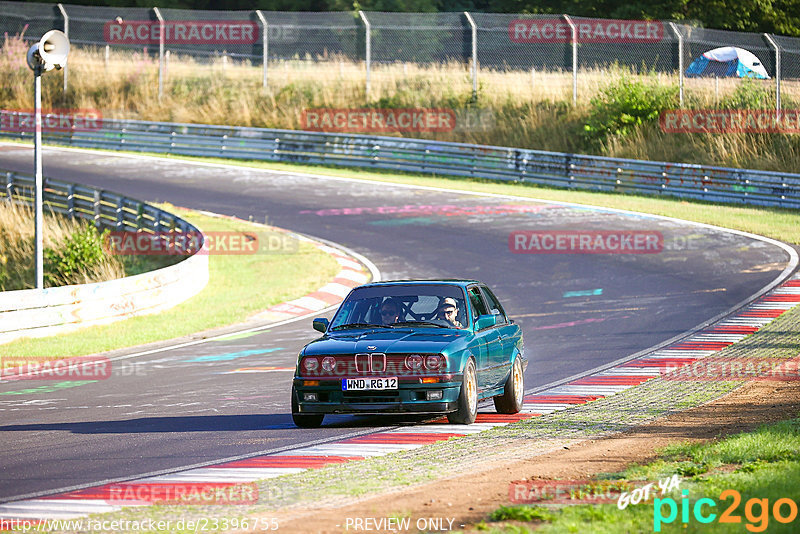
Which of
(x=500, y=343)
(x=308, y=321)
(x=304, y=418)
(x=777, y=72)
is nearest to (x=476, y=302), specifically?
(x=500, y=343)

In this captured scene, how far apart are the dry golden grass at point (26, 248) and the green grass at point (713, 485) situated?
1714cm

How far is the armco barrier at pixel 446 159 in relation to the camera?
31.2 m

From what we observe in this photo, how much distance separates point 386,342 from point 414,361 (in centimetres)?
38

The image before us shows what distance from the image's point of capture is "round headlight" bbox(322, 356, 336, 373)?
33.1 feet

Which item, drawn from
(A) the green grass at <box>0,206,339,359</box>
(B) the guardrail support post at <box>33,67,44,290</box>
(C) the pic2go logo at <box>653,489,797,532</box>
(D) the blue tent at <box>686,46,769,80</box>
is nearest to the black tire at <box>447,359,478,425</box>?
(C) the pic2go logo at <box>653,489,797,532</box>

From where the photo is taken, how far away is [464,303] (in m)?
11.2

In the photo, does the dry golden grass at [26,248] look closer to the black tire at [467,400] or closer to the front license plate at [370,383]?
the front license plate at [370,383]

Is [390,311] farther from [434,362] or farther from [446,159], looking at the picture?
[446,159]

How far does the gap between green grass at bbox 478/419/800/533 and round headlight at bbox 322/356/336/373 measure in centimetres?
312

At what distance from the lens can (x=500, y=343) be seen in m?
11.3

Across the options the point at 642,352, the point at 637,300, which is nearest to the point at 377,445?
the point at 642,352

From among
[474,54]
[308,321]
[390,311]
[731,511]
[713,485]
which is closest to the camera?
[731,511]

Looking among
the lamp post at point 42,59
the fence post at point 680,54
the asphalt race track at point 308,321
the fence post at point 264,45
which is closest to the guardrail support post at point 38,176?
the lamp post at point 42,59

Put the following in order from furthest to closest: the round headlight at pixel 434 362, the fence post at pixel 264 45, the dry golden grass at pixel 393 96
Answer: the fence post at pixel 264 45 → the dry golden grass at pixel 393 96 → the round headlight at pixel 434 362
